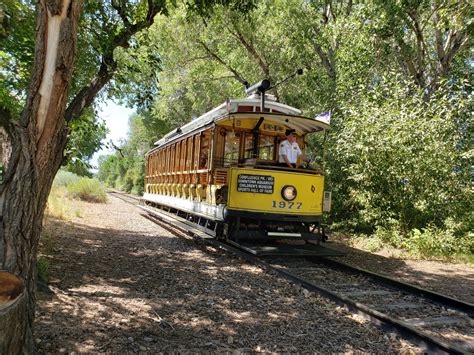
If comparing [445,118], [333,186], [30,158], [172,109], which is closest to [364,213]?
[333,186]

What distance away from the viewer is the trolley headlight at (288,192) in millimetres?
7938

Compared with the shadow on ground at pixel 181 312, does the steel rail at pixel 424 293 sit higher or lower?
higher

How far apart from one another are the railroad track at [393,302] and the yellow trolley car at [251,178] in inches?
28.7

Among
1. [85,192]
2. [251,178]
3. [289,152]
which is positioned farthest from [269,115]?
[85,192]

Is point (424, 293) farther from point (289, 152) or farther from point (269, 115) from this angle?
point (269, 115)

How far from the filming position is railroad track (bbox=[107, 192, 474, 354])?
4.24 m

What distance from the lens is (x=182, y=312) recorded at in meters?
4.63

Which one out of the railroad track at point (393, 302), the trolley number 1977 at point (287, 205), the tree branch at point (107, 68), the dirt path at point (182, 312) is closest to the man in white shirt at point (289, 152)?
the trolley number 1977 at point (287, 205)

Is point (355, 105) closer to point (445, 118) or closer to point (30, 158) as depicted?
point (445, 118)

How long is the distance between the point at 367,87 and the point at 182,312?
39.1 ft

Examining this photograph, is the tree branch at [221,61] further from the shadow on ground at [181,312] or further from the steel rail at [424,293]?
the steel rail at [424,293]

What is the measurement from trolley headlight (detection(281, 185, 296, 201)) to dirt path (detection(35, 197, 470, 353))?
1.54 m

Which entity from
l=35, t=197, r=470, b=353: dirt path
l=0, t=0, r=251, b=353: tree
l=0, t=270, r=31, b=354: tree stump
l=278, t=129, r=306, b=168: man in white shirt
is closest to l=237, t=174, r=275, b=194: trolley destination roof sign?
l=278, t=129, r=306, b=168: man in white shirt

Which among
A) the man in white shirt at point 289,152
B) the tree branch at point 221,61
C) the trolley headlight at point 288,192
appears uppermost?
the tree branch at point 221,61
